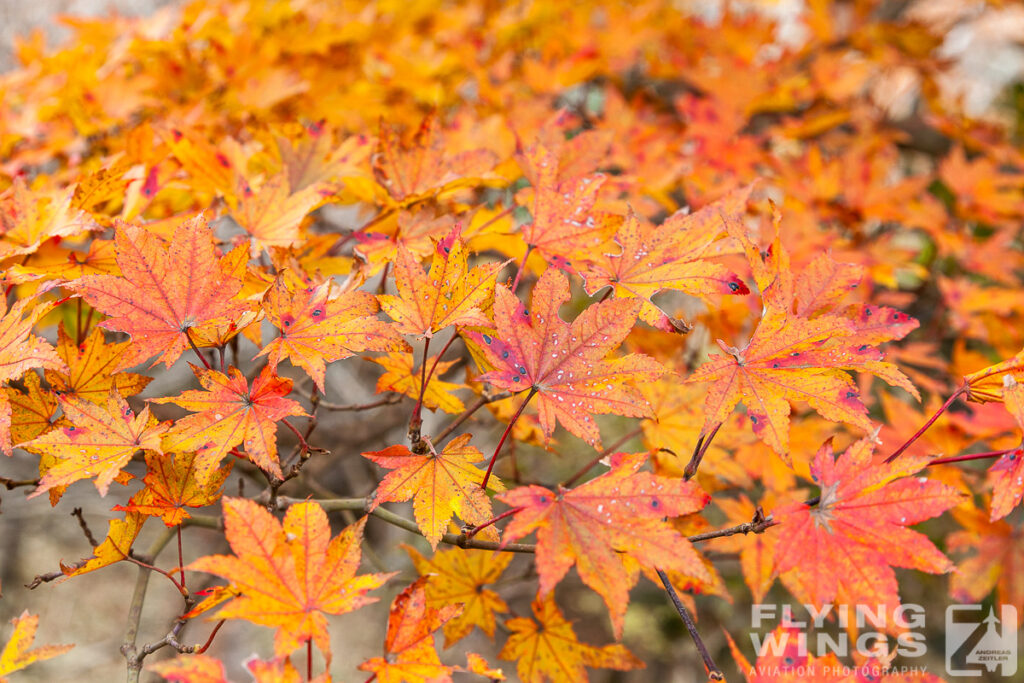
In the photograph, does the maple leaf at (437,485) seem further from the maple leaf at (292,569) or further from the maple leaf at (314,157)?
the maple leaf at (314,157)

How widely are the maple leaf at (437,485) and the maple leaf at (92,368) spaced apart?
378 millimetres

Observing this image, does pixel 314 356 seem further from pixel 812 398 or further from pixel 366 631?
pixel 366 631

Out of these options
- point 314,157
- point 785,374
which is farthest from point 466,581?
point 314,157

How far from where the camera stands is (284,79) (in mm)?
1555

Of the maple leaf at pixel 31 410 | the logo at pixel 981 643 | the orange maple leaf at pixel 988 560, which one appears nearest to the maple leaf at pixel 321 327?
the maple leaf at pixel 31 410

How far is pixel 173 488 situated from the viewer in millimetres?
815

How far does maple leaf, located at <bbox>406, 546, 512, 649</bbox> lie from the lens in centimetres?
110

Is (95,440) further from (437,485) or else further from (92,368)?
(437,485)

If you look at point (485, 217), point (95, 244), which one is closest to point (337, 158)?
point (485, 217)

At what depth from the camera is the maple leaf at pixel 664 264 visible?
823 millimetres

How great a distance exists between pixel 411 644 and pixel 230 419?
1.09ft

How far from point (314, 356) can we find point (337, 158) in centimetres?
51

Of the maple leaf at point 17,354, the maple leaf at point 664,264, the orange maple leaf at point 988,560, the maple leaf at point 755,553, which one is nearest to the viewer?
the maple leaf at point 17,354

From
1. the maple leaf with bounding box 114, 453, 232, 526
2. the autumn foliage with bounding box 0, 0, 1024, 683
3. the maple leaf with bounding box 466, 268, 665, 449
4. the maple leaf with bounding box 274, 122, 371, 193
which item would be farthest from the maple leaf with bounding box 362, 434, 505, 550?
the maple leaf with bounding box 274, 122, 371, 193
